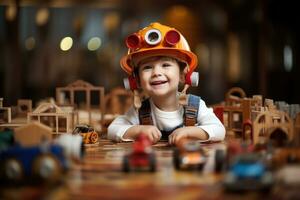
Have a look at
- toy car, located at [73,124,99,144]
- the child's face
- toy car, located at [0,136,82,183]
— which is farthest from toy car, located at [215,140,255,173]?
toy car, located at [73,124,99,144]

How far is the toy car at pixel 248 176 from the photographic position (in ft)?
2.66

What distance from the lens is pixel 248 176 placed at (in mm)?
825

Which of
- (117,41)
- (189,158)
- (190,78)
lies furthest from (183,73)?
(117,41)

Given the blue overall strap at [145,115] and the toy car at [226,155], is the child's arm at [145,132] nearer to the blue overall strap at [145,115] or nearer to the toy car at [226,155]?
the blue overall strap at [145,115]

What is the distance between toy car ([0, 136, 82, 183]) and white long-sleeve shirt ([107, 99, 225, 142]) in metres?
0.49

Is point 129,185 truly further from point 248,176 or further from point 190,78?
point 190,78

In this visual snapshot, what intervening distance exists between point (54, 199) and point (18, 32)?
70.8 inches

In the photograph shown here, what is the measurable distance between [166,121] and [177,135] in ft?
0.43

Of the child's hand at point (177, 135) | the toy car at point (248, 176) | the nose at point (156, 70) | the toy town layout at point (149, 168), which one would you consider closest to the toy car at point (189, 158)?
the toy town layout at point (149, 168)

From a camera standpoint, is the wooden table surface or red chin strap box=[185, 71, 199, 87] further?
red chin strap box=[185, 71, 199, 87]

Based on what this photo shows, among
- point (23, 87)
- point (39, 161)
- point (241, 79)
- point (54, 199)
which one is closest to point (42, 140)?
point (39, 161)

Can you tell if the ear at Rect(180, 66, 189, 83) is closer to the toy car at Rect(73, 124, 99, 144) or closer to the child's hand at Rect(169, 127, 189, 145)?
the child's hand at Rect(169, 127, 189, 145)

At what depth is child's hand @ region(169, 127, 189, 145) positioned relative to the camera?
4.24 feet

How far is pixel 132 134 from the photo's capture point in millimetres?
1369
